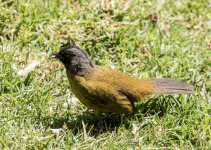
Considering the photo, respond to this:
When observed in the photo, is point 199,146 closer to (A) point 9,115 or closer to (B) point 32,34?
(A) point 9,115

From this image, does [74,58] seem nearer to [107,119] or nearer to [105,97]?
[105,97]

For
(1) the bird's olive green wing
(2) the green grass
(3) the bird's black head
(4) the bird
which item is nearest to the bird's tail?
(4) the bird

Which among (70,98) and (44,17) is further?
(44,17)

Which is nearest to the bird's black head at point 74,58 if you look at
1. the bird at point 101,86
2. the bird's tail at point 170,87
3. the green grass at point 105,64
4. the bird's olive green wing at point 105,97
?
the bird at point 101,86

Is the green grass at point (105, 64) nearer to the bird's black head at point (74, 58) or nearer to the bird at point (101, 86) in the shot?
the bird at point (101, 86)

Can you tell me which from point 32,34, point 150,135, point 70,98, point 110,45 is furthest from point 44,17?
point 150,135

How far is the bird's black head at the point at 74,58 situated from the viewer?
6.37 metres

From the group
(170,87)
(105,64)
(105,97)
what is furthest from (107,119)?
A: (105,64)

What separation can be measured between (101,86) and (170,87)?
33.9 inches

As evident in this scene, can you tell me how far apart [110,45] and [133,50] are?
1.06 ft

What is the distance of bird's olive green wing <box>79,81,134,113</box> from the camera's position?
6258 millimetres

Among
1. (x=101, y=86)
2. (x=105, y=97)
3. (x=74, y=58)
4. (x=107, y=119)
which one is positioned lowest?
(x=107, y=119)

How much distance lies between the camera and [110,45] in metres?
7.69

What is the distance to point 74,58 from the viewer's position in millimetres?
Answer: 6391
